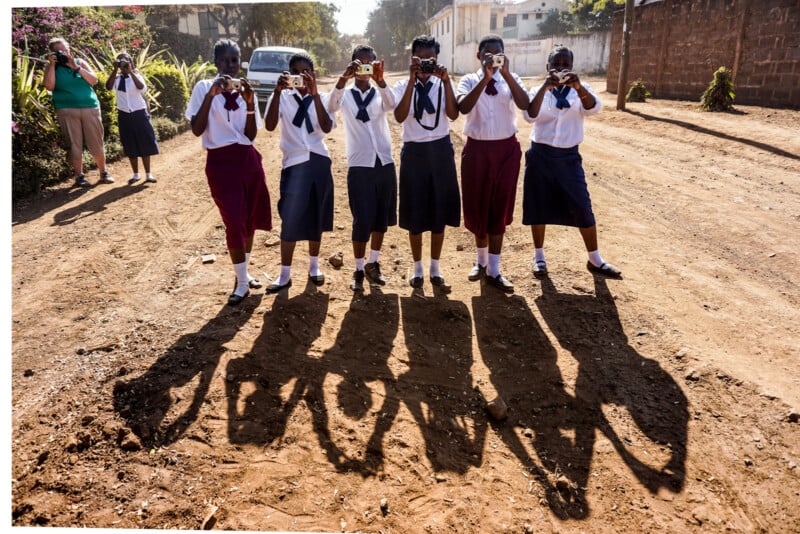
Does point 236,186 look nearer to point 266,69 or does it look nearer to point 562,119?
point 562,119

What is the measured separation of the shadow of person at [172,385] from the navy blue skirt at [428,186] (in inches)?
58.3

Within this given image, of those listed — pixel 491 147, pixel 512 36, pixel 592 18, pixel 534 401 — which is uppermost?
pixel 592 18

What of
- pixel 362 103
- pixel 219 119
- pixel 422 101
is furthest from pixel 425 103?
pixel 219 119

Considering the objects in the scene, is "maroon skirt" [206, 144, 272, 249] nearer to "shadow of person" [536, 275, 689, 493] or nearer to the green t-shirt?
"shadow of person" [536, 275, 689, 493]

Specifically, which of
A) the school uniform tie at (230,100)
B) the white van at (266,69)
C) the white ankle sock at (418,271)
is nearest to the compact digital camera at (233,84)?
the school uniform tie at (230,100)

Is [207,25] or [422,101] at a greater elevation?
[207,25]

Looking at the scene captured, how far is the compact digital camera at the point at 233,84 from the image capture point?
3416 mm

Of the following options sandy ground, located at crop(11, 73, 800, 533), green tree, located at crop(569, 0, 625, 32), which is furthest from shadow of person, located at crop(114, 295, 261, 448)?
green tree, located at crop(569, 0, 625, 32)

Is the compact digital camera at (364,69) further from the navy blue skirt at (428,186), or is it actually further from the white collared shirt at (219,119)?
the white collared shirt at (219,119)

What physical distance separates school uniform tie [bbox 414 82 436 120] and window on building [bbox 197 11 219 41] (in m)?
25.6

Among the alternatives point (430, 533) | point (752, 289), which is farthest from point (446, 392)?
point (752, 289)

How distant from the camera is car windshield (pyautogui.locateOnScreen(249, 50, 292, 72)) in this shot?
14961 millimetres

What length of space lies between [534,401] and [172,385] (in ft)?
6.69

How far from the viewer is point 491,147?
3.92 metres
